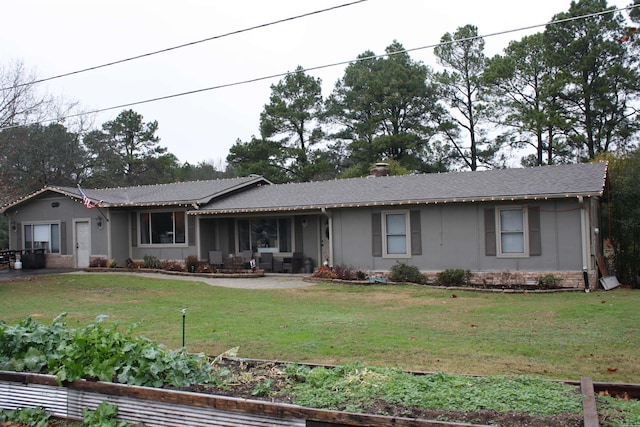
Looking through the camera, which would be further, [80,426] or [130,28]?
[130,28]

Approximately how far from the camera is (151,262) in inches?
825

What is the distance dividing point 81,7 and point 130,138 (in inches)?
1339

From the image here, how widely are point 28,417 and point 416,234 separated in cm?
1267

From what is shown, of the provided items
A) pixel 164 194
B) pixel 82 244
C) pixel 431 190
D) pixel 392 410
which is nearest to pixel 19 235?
pixel 82 244

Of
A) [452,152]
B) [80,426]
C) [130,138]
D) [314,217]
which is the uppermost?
[130,138]

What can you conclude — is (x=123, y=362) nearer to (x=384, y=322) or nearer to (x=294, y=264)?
(x=384, y=322)

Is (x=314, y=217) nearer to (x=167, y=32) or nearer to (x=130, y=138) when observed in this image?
(x=167, y=32)

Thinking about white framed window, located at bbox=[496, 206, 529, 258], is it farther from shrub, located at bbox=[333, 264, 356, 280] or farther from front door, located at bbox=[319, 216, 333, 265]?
front door, located at bbox=[319, 216, 333, 265]

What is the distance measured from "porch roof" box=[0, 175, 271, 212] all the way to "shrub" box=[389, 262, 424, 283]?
25.3 feet

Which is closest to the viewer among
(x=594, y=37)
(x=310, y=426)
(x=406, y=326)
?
(x=310, y=426)

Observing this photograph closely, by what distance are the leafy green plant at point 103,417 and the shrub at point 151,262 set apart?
1625 cm

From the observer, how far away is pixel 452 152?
34188mm

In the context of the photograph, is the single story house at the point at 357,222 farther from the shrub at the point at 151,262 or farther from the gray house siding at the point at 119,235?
→ the shrub at the point at 151,262

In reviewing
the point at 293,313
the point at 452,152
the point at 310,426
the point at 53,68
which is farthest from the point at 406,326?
the point at 452,152
